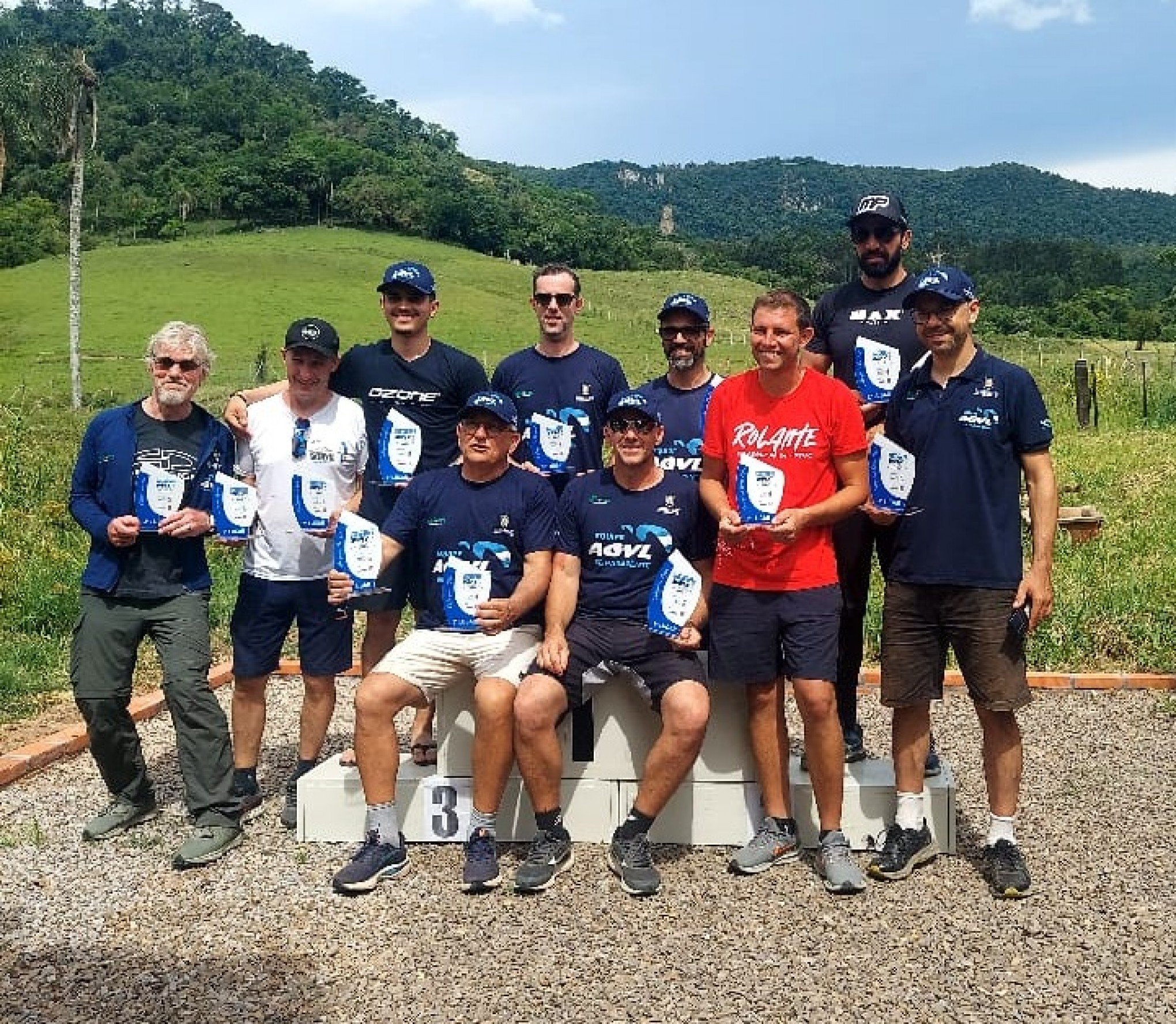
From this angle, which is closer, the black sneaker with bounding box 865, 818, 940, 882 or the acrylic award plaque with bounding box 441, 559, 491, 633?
the black sneaker with bounding box 865, 818, 940, 882

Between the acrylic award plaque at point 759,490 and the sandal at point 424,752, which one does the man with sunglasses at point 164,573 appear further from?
the acrylic award plaque at point 759,490

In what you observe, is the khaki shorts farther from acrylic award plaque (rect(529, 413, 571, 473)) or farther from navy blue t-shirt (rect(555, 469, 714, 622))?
acrylic award plaque (rect(529, 413, 571, 473))

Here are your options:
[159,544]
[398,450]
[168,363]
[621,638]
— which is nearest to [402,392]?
[398,450]

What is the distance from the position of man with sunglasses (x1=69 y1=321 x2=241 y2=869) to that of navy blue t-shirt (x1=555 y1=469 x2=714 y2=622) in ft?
5.25

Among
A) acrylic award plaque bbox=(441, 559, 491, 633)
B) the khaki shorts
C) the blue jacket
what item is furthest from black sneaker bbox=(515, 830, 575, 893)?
the blue jacket

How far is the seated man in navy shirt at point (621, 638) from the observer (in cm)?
490

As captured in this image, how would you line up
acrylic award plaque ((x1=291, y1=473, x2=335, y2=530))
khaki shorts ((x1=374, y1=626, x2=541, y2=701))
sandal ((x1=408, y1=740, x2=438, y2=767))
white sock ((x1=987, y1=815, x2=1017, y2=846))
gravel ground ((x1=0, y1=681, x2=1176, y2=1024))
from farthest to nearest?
1. sandal ((x1=408, y1=740, x2=438, y2=767))
2. acrylic award plaque ((x1=291, y1=473, x2=335, y2=530))
3. khaki shorts ((x1=374, y1=626, x2=541, y2=701))
4. white sock ((x1=987, y1=815, x2=1017, y2=846))
5. gravel ground ((x1=0, y1=681, x2=1176, y2=1024))

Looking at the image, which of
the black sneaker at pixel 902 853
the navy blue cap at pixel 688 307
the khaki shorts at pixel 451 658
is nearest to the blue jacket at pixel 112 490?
the khaki shorts at pixel 451 658

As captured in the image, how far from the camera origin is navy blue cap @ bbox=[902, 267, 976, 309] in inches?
181

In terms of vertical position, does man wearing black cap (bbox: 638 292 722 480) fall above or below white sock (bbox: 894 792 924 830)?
above

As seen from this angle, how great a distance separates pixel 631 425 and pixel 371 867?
81.1 inches

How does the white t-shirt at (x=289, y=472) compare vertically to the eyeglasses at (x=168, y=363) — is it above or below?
below

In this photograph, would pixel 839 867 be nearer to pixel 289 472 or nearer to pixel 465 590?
pixel 465 590

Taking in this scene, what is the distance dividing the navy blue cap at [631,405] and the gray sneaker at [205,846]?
7.99 feet
